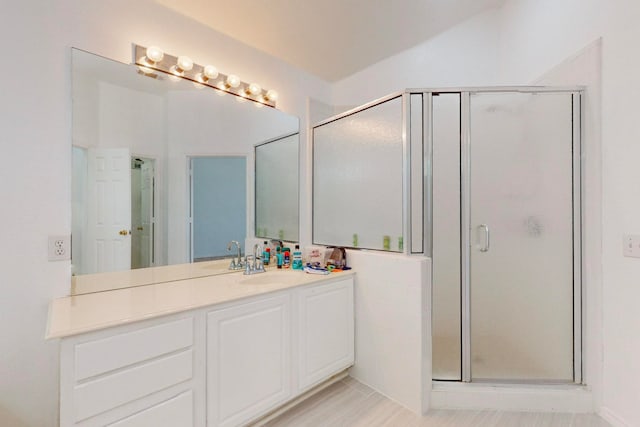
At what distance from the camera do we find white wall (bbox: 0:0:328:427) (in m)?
1.37

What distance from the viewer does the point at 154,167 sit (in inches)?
73.3

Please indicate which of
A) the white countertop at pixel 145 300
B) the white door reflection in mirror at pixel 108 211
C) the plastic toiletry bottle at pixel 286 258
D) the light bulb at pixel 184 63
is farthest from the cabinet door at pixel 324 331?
the light bulb at pixel 184 63

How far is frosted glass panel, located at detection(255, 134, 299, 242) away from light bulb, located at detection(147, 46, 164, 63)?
870mm

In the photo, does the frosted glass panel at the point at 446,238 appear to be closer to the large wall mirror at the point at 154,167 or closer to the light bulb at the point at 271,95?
the light bulb at the point at 271,95

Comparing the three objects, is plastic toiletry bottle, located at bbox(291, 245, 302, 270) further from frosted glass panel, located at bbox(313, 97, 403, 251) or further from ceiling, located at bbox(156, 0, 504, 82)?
ceiling, located at bbox(156, 0, 504, 82)

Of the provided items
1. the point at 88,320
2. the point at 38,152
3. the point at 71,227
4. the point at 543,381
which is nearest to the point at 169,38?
the point at 38,152

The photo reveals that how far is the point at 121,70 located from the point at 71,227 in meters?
0.91

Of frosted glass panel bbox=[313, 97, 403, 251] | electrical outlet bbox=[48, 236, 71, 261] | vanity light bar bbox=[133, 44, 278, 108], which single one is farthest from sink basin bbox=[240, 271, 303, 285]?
vanity light bar bbox=[133, 44, 278, 108]

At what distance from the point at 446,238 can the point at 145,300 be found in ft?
5.98

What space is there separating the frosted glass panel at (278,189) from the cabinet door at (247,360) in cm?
85

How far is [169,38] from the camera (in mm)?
1896

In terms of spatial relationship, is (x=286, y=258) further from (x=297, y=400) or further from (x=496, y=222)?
(x=496, y=222)

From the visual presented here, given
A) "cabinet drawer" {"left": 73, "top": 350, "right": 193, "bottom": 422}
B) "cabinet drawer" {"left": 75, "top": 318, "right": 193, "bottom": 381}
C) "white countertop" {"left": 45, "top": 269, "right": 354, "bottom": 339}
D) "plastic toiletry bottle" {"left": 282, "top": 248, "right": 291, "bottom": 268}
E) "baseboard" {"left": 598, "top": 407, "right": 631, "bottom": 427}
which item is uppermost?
"plastic toiletry bottle" {"left": 282, "top": 248, "right": 291, "bottom": 268}

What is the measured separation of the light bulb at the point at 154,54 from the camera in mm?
1765
